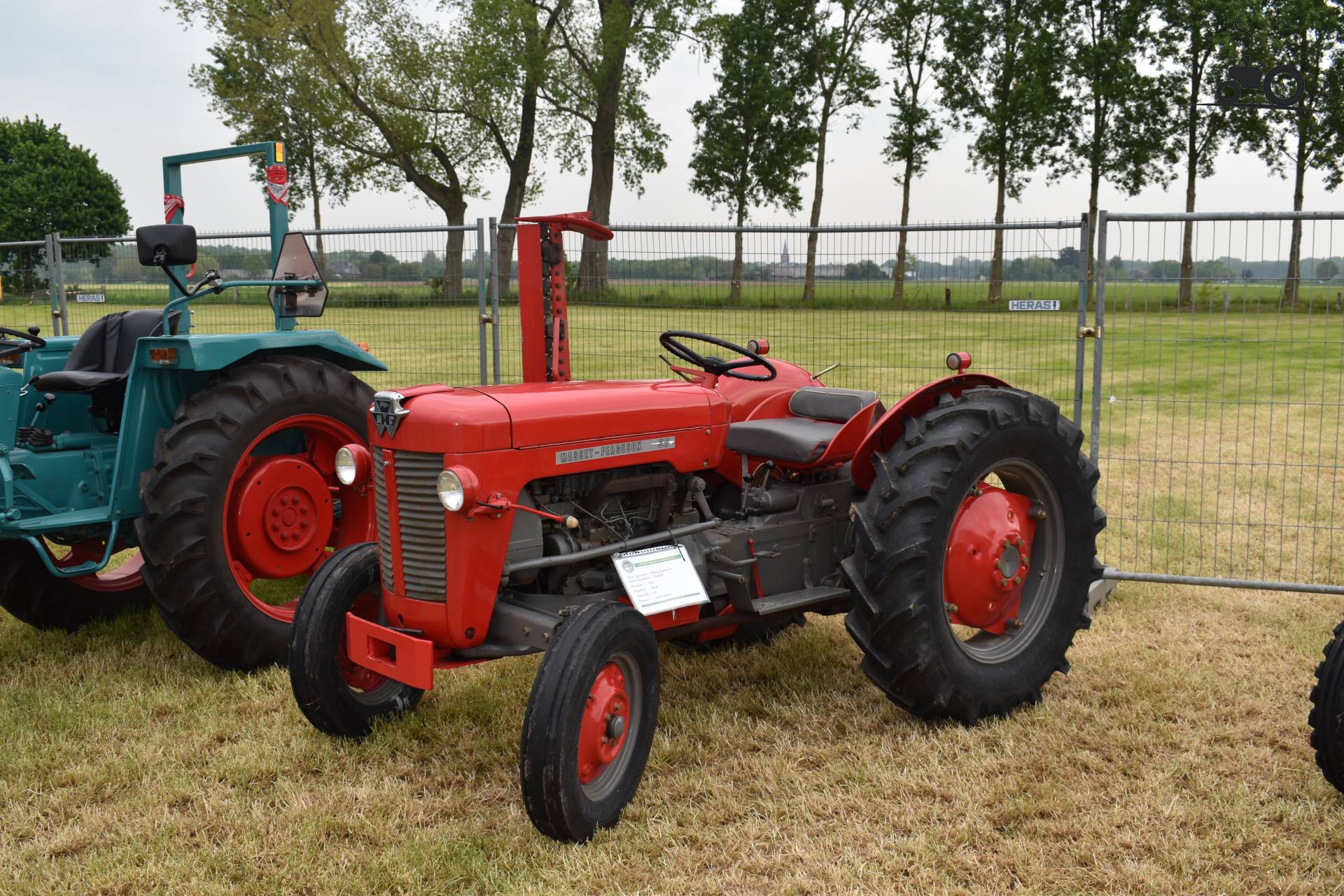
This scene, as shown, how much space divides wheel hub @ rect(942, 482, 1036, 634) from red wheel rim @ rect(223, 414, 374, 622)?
2136mm

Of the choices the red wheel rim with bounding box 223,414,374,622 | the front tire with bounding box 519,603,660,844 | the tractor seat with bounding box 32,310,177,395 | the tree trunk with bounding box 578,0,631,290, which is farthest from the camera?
the tree trunk with bounding box 578,0,631,290

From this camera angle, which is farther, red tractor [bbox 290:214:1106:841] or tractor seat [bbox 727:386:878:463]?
tractor seat [bbox 727:386:878:463]

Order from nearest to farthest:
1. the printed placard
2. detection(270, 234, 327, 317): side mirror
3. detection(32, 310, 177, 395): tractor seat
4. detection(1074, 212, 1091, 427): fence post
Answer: the printed placard
detection(32, 310, 177, 395): tractor seat
detection(270, 234, 327, 317): side mirror
detection(1074, 212, 1091, 427): fence post

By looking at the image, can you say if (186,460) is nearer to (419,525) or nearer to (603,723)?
(419,525)

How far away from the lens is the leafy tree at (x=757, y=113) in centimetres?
2759

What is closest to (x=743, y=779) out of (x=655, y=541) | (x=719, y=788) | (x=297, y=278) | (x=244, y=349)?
(x=719, y=788)

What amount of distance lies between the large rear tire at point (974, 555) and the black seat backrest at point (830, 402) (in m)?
0.31

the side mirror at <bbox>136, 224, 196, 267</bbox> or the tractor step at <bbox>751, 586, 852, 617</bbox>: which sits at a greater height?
the side mirror at <bbox>136, 224, 196, 267</bbox>

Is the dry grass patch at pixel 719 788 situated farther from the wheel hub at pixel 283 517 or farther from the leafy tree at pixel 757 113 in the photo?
the leafy tree at pixel 757 113

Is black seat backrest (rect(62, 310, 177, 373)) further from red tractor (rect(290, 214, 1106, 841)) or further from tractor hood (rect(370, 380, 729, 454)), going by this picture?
tractor hood (rect(370, 380, 729, 454))

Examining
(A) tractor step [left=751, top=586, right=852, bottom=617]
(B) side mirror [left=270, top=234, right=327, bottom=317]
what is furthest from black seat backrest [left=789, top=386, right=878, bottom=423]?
(B) side mirror [left=270, top=234, right=327, bottom=317]

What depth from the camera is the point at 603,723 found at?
2799 millimetres

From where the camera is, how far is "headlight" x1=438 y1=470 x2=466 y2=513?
8.94 ft

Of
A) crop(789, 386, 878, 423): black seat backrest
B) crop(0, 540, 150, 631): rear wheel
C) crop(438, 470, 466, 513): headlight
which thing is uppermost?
crop(789, 386, 878, 423): black seat backrest
